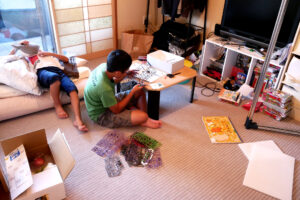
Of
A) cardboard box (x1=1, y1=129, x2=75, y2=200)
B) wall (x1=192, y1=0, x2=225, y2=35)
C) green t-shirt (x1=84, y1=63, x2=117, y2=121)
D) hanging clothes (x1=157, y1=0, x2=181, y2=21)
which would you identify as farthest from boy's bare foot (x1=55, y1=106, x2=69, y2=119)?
wall (x1=192, y1=0, x2=225, y2=35)

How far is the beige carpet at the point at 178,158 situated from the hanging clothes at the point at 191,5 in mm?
1370

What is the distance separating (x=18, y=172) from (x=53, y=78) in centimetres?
107

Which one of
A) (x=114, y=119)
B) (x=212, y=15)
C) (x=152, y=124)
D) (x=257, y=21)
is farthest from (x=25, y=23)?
(x=257, y=21)

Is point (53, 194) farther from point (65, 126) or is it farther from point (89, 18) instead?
point (89, 18)

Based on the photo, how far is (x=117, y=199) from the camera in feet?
5.40

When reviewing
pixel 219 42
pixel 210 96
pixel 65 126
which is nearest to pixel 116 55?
pixel 65 126

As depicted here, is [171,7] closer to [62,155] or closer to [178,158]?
[178,158]

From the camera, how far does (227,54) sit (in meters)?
2.99

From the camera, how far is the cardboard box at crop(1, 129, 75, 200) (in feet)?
4.72

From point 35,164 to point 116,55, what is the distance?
977 mm

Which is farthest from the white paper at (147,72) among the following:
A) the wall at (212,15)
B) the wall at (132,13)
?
the wall at (132,13)

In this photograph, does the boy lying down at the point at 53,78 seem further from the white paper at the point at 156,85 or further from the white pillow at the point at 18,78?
the white paper at the point at 156,85

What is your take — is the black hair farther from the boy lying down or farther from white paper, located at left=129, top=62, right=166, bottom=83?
the boy lying down

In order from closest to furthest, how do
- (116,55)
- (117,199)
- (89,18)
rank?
(117,199)
(116,55)
(89,18)
